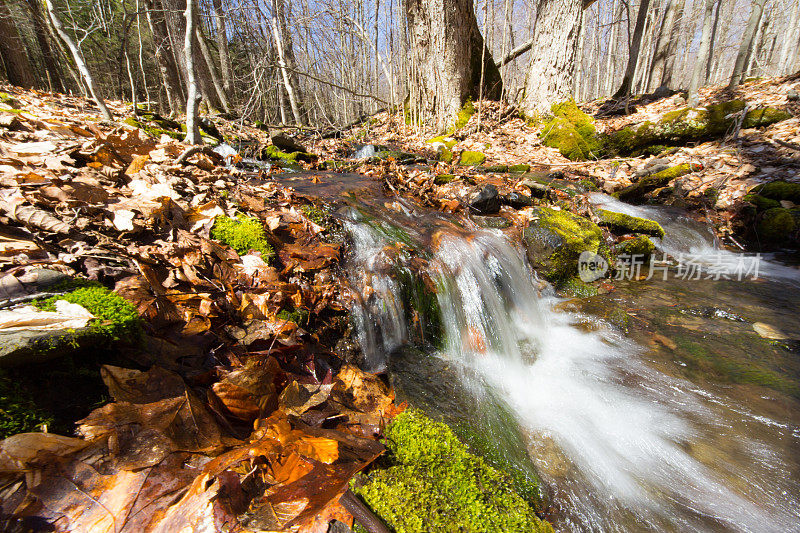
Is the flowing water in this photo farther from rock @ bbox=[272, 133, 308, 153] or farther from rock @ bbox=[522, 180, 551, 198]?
rock @ bbox=[272, 133, 308, 153]

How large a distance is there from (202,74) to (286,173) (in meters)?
7.76

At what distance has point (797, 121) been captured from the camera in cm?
681

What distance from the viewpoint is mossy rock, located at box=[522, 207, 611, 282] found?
426 cm

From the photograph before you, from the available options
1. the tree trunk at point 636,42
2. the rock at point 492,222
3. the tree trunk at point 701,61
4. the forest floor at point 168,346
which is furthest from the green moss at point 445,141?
the tree trunk at point 701,61

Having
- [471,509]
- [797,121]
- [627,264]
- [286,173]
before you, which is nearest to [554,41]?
[797,121]

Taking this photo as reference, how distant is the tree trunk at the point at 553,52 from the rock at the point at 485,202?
638cm

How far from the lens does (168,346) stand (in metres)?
1.52

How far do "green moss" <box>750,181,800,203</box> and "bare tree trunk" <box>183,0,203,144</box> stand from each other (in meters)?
9.39

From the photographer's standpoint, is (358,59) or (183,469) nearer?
(183,469)

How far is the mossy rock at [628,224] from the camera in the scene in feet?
16.8

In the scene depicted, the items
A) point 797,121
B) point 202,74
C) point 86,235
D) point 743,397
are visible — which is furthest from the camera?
point 202,74

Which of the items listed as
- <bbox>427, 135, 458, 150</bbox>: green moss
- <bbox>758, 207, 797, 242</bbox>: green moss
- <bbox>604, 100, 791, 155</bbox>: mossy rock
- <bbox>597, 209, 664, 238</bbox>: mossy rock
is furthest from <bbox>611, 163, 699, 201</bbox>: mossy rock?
<bbox>427, 135, 458, 150</bbox>: green moss

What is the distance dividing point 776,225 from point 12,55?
59.7 ft

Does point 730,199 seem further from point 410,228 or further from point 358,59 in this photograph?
point 358,59
